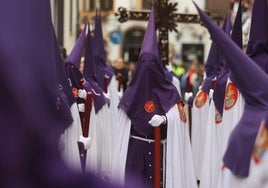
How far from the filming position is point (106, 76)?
779 cm

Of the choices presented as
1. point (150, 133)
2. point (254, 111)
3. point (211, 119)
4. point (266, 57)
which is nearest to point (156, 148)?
point (150, 133)

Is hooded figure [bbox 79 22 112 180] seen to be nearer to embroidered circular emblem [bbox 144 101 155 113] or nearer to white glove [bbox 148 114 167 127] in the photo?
embroidered circular emblem [bbox 144 101 155 113]

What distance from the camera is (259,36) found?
3607mm

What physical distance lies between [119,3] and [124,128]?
78.6 ft

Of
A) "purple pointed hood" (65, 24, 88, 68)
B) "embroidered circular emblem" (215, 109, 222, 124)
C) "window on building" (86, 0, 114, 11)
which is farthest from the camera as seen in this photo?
"window on building" (86, 0, 114, 11)

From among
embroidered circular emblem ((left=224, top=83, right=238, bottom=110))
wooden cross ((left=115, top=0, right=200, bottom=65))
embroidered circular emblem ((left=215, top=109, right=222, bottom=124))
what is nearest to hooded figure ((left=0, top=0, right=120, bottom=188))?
embroidered circular emblem ((left=224, top=83, right=238, bottom=110))

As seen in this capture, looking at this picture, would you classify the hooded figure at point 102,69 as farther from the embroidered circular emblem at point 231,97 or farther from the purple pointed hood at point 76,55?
the embroidered circular emblem at point 231,97

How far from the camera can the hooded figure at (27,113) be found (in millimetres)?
963

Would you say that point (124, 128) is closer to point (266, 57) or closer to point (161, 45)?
point (266, 57)

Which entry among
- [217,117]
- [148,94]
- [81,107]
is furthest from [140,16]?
[148,94]

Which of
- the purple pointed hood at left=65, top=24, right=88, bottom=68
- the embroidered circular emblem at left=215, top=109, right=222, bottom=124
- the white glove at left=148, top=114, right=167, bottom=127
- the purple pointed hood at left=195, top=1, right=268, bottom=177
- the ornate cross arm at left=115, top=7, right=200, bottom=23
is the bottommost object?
the embroidered circular emblem at left=215, top=109, right=222, bottom=124

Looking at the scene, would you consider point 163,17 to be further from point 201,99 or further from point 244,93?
point 244,93

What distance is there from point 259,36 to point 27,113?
9.41ft

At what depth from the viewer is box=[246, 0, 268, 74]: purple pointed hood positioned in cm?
346
